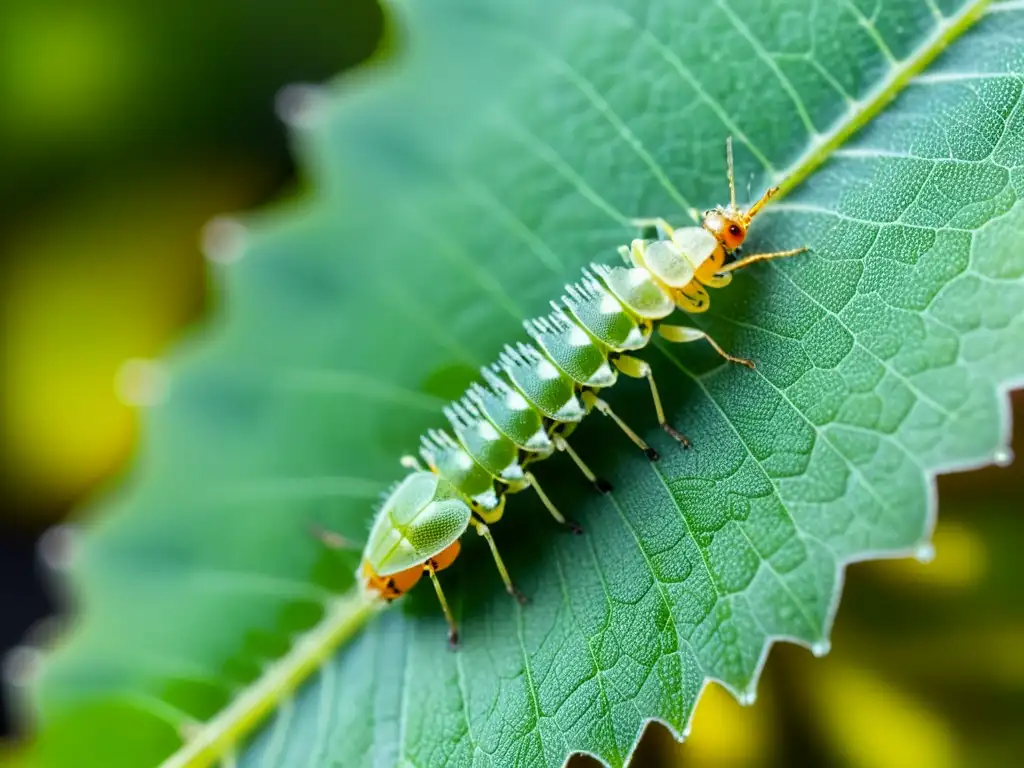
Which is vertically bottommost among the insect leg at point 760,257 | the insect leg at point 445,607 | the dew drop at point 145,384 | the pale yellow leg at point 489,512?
the insect leg at point 445,607

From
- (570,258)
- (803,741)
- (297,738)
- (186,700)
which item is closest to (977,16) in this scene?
(570,258)

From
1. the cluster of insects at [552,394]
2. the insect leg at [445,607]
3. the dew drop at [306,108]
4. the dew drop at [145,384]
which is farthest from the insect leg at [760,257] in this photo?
the dew drop at [145,384]

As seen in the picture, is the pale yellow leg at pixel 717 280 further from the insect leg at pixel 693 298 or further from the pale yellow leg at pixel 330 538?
the pale yellow leg at pixel 330 538

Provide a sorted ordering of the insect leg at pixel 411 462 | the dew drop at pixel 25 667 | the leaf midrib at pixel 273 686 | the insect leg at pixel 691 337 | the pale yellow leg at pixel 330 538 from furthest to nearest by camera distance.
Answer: the dew drop at pixel 25 667 < the pale yellow leg at pixel 330 538 < the leaf midrib at pixel 273 686 < the insect leg at pixel 411 462 < the insect leg at pixel 691 337

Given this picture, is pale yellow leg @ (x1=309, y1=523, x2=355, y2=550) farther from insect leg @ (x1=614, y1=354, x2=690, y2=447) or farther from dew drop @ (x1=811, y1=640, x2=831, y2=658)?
dew drop @ (x1=811, y1=640, x2=831, y2=658)

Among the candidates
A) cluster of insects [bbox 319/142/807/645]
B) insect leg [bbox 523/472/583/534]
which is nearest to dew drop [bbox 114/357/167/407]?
cluster of insects [bbox 319/142/807/645]

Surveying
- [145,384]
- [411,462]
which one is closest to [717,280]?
[411,462]

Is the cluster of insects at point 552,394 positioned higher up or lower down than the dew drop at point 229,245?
lower down
